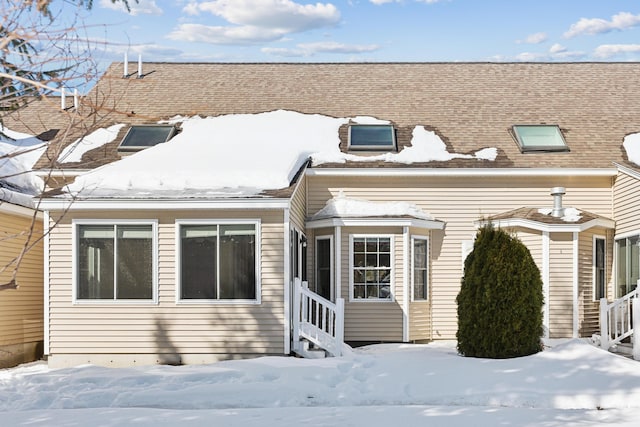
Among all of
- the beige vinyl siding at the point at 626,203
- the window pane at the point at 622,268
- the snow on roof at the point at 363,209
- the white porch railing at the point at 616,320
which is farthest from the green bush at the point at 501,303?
the window pane at the point at 622,268

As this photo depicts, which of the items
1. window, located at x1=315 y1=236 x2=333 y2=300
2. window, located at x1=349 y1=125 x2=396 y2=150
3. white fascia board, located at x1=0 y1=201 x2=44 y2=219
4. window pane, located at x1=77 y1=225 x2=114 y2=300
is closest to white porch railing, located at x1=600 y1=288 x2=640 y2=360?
window, located at x1=315 y1=236 x2=333 y2=300

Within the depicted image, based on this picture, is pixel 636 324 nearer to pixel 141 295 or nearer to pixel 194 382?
pixel 194 382

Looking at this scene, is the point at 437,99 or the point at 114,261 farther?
the point at 437,99

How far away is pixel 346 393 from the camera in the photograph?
33.1 feet

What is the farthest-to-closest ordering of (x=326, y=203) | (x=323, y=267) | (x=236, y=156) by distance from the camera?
(x=326, y=203) < (x=323, y=267) < (x=236, y=156)

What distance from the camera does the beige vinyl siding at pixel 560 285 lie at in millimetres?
15344

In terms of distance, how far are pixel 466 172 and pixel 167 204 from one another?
6386 millimetres

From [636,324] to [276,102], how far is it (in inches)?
401

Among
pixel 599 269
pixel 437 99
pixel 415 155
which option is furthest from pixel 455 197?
pixel 437 99

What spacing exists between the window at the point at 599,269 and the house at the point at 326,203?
50 millimetres

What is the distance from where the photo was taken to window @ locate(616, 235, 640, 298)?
15297 millimetres

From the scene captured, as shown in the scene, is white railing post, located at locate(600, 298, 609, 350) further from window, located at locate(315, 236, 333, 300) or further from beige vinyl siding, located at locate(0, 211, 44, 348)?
beige vinyl siding, located at locate(0, 211, 44, 348)

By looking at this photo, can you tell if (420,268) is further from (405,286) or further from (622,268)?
(622,268)

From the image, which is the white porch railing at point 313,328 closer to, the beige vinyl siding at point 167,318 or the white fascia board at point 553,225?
the beige vinyl siding at point 167,318
